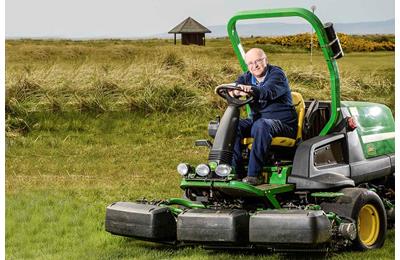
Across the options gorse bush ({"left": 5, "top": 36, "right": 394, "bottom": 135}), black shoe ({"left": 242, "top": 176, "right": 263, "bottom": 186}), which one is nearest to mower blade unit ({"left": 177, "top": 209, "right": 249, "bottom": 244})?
black shoe ({"left": 242, "top": 176, "right": 263, "bottom": 186})

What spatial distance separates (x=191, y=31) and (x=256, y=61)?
8868mm

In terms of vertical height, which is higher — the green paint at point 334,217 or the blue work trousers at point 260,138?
the blue work trousers at point 260,138

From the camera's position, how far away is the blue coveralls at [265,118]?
5547 millimetres

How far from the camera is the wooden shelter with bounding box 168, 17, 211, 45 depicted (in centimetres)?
1453

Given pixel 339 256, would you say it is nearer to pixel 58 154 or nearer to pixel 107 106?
pixel 58 154

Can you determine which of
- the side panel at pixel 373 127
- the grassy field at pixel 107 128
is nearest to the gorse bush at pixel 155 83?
the grassy field at pixel 107 128

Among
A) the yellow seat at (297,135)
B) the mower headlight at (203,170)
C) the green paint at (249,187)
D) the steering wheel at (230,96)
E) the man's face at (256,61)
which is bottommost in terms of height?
the green paint at (249,187)

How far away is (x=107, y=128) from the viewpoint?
37.3 feet

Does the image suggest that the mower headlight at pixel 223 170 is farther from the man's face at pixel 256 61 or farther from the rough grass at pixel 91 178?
the man's face at pixel 256 61

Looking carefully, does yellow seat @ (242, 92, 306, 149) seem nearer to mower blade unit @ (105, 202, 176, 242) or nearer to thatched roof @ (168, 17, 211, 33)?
mower blade unit @ (105, 202, 176, 242)

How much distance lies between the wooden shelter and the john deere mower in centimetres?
811

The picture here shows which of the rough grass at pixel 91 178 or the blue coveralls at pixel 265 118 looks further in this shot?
the rough grass at pixel 91 178

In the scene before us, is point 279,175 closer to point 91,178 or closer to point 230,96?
point 230,96

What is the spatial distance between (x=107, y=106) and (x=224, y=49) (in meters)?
4.66
